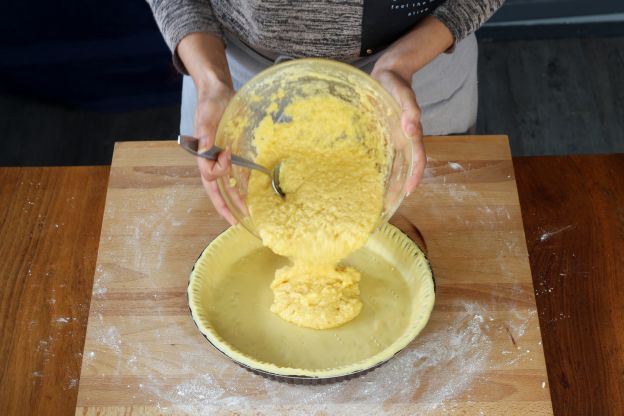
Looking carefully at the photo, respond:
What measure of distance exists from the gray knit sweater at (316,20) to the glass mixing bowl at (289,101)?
0.60 feet

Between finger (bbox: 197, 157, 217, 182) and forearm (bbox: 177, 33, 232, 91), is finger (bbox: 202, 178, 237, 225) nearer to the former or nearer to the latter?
finger (bbox: 197, 157, 217, 182)

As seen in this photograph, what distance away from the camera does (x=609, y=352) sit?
1.02m

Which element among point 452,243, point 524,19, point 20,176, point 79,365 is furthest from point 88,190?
point 524,19

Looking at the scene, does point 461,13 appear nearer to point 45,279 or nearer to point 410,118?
point 410,118

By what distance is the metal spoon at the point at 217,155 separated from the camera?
863mm

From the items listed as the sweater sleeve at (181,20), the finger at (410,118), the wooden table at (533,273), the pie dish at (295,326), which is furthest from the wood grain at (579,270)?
the sweater sleeve at (181,20)

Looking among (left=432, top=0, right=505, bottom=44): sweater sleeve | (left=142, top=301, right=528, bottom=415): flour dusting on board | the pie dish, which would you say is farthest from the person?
(left=142, top=301, right=528, bottom=415): flour dusting on board

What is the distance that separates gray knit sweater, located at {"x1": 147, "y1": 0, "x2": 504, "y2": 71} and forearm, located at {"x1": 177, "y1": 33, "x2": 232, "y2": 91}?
18 millimetres

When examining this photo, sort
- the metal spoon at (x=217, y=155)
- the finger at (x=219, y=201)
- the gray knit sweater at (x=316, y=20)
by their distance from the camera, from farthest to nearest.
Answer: the gray knit sweater at (x=316, y=20) < the finger at (x=219, y=201) < the metal spoon at (x=217, y=155)

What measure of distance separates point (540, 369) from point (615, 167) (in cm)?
41

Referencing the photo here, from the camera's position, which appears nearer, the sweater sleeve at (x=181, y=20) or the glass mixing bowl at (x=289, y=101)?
→ the glass mixing bowl at (x=289, y=101)

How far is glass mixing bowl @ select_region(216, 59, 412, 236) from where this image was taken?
92 cm

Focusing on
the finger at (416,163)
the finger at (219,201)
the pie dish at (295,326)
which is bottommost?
the pie dish at (295,326)

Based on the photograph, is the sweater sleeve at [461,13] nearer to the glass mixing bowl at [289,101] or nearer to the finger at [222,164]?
the glass mixing bowl at [289,101]
